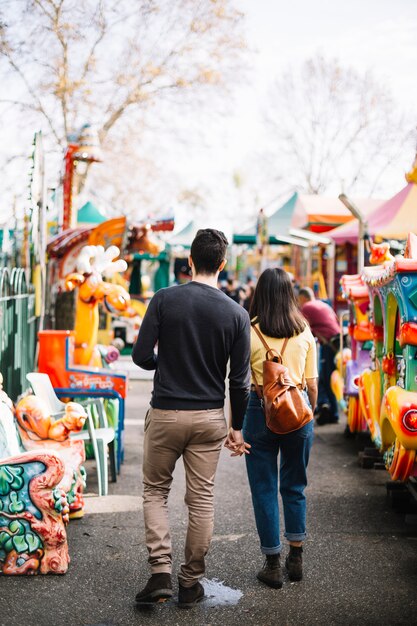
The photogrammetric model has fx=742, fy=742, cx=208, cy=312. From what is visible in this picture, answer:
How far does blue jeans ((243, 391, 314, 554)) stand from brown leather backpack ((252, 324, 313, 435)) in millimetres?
122

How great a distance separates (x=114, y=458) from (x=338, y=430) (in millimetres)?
3373

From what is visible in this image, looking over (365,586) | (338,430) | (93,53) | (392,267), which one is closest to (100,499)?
(365,586)

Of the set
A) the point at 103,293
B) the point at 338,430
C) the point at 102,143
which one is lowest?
the point at 338,430

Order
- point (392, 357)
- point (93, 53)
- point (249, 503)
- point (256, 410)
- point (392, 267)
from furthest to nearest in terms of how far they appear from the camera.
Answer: point (93, 53)
point (249, 503)
point (392, 357)
point (392, 267)
point (256, 410)

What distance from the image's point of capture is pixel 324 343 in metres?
8.88

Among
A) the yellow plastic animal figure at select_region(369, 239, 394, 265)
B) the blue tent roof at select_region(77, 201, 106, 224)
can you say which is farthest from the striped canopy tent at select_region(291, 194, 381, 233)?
the yellow plastic animal figure at select_region(369, 239, 394, 265)

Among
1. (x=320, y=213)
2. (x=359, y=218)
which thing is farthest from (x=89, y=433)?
(x=320, y=213)

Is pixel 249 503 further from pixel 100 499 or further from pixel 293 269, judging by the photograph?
pixel 293 269

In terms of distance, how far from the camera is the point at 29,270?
8703 millimetres

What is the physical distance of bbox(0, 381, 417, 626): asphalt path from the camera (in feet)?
11.6

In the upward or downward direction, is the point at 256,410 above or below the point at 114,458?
above

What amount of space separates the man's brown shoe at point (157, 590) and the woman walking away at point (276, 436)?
0.61 metres

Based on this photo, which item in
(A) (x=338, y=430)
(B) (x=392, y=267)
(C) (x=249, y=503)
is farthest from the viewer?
(A) (x=338, y=430)

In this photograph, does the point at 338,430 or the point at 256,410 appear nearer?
the point at 256,410
